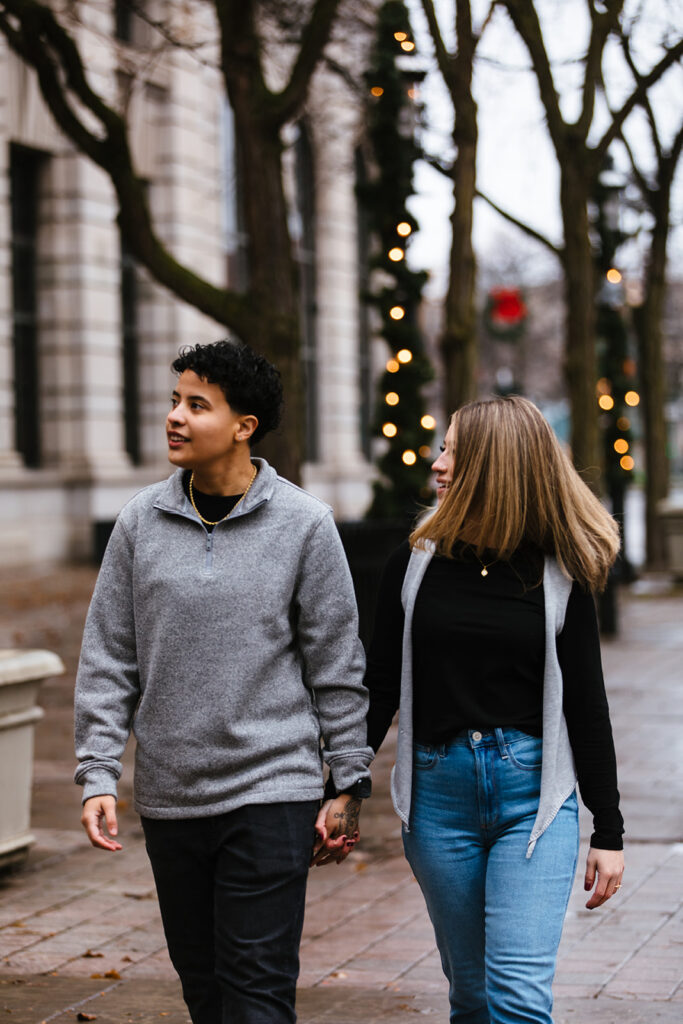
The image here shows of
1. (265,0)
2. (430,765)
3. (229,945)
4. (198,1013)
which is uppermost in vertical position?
(265,0)

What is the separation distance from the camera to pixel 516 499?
319 cm

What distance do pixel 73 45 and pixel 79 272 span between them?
11823mm

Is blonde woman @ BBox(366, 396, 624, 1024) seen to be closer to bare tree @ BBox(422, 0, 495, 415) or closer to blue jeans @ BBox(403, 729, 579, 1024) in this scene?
blue jeans @ BBox(403, 729, 579, 1024)

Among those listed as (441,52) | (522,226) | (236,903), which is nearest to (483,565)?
(236,903)

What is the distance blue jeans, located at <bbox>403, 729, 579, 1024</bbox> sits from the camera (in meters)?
3.02

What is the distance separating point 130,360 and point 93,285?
2.19 m

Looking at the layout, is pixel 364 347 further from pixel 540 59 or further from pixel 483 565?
pixel 483 565

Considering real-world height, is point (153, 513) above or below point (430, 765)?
above

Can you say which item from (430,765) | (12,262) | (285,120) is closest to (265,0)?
(285,120)

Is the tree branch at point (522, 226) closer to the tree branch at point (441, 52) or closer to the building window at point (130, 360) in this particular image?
the tree branch at point (441, 52)

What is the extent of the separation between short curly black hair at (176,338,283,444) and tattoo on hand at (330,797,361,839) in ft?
2.74

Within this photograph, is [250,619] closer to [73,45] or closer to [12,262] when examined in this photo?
[73,45]

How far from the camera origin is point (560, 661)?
10.5ft

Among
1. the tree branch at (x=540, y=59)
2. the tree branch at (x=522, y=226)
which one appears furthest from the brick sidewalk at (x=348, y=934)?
the tree branch at (x=522, y=226)
